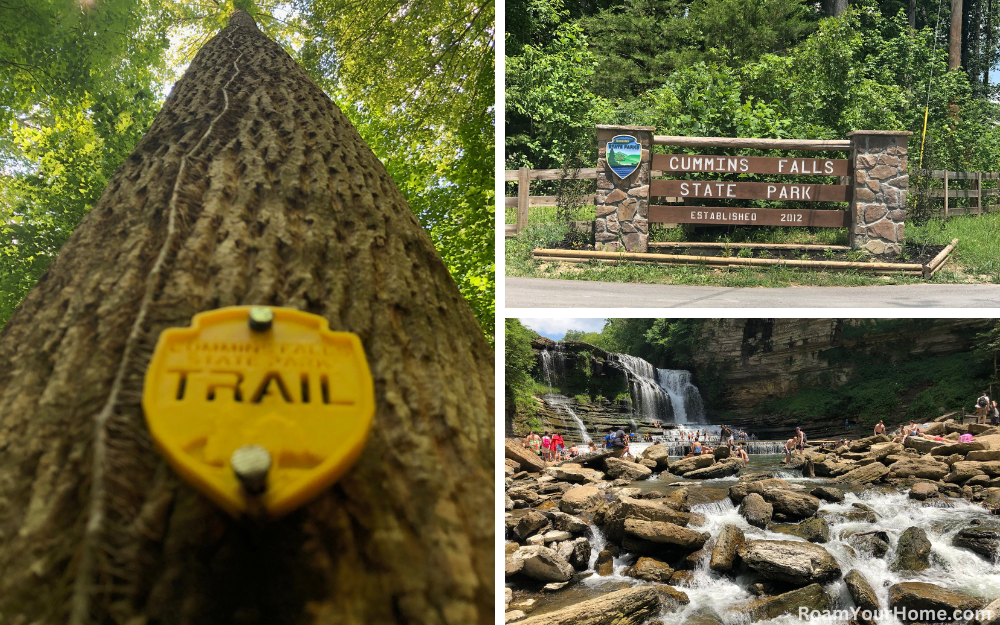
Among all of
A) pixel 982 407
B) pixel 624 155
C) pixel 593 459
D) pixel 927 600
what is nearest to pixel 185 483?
pixel 927 600

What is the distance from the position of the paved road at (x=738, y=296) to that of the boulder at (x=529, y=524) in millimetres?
1892

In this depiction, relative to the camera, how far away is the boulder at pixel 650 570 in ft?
14.9

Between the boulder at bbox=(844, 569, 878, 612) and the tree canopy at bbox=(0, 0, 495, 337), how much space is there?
379cm

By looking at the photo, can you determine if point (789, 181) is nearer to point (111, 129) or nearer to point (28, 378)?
point (111, 129)

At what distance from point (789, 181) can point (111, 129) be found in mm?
7152

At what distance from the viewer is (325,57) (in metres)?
6.23

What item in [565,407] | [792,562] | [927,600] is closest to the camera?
[927,600]

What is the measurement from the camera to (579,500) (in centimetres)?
554

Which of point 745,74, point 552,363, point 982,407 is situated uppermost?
point 745,74

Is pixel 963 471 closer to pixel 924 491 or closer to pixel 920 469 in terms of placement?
pixel 920 469

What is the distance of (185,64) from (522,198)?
13.6ft

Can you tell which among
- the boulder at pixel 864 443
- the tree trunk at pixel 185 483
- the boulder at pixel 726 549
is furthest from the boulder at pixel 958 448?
the tree trunk at pixel 185 483

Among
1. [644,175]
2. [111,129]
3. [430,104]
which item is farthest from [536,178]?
[111,129]

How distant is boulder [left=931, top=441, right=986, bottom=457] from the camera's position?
5441 millimetres
